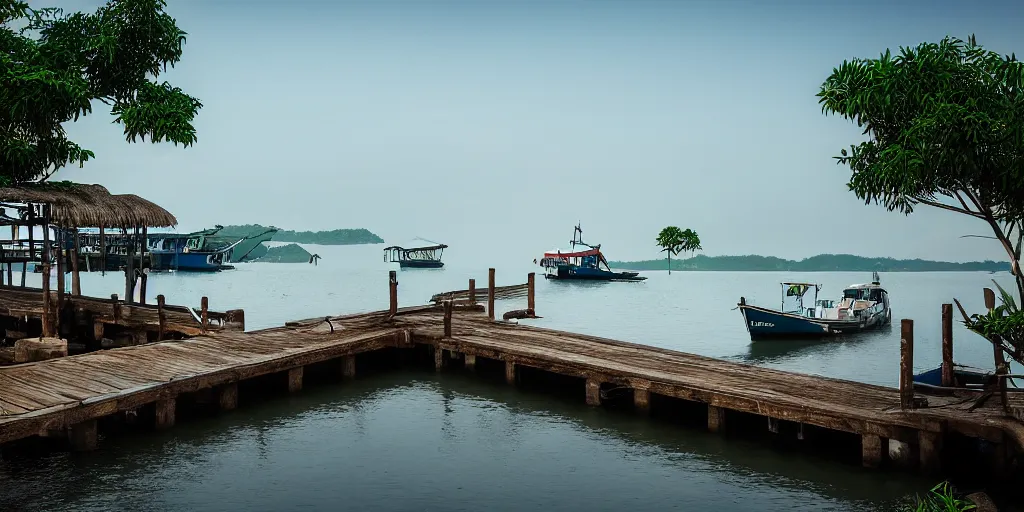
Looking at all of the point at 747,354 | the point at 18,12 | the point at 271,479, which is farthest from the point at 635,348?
the point at 18,12

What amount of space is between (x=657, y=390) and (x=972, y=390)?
534 cm

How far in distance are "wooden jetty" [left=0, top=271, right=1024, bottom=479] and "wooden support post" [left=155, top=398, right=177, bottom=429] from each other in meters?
0.02

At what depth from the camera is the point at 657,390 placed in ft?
44.9

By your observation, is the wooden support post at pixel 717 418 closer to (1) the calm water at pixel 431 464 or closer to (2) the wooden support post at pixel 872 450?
(1) the calm water at pixel 431 464

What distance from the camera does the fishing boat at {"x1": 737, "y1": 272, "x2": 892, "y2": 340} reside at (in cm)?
3053

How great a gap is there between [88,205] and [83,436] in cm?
1067

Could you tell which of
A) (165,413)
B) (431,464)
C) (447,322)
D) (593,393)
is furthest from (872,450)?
(165,413)

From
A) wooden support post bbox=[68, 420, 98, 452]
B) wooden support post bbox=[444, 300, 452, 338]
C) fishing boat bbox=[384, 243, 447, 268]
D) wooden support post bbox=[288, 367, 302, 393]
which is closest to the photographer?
wooden support post bbox=[68, 420, 98, 452]

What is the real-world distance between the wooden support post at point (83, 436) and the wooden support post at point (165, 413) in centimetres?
132

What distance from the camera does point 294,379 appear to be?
53.9ft

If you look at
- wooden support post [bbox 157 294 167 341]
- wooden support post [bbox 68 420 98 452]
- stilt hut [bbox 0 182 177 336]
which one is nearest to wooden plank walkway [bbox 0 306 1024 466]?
wooden support post [bbox 68 420 98 452]

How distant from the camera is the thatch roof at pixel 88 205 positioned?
18609 mm

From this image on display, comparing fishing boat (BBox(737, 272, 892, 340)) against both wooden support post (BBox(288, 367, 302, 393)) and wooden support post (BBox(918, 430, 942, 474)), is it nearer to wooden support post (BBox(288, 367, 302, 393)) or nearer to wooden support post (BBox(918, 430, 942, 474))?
wooden support post (BBox(918, 430, 942, 474))

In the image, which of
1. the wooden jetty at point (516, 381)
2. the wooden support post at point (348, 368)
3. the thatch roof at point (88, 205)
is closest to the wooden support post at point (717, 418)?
the wooden jetty at point (516, 381)
